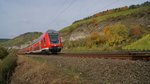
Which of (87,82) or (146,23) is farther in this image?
(146,23)

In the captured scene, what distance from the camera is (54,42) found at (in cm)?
3300

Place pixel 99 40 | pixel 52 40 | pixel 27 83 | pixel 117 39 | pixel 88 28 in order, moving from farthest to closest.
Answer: pixel 88 28, pixel 99 40, pixel 117 39, pixel 52 40, pixel 27 83

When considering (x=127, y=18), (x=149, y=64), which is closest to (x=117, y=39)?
(x=127, y=18)

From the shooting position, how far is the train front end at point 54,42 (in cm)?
3253

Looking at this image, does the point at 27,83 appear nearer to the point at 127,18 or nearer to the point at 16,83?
the point at 16,83

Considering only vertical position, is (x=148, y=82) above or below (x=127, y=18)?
below

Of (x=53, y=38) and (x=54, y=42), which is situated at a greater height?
(x=53, y=38)

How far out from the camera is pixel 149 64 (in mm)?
10672

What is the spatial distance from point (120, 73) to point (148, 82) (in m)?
1.89

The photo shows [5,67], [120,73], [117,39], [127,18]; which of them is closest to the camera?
[120,73]

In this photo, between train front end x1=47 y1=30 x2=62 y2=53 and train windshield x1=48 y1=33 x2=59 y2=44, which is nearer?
train front end x1=47 y1=30 x2=62 y2=53

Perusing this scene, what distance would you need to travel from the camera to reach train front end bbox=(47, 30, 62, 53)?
107 ft

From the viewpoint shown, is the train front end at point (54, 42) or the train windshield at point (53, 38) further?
the train windshield at point (53, 38)

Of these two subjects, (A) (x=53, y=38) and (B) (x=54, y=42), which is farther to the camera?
(A) (x=53, y=38)
